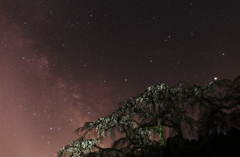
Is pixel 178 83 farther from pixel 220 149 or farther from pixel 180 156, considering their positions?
pixel 220 149

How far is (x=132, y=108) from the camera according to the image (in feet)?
31.5

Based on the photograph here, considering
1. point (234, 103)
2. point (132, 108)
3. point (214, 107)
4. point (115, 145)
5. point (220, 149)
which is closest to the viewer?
point (234, 103)

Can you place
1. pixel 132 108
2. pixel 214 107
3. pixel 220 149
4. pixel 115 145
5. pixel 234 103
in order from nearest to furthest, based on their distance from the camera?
pixel 234 103 → pixel 214 107 → pixel 115 145 → pixel 132 108 → pixel 220 149

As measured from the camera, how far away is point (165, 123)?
903 cm

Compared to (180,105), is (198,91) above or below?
above

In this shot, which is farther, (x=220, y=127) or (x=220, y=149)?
(x=220, y=149)

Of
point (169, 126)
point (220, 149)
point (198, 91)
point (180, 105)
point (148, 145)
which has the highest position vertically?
point (198, 91)

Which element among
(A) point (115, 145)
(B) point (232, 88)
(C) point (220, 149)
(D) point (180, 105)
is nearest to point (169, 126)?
(D) point (180, 105)

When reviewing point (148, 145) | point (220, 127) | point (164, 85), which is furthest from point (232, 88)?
point (148, 145)

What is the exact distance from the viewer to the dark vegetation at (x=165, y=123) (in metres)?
8.00

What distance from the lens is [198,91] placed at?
8.64 meters

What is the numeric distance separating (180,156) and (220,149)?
4.64 m

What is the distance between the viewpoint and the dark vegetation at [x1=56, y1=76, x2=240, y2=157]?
8.00 m

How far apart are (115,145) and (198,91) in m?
5.71
